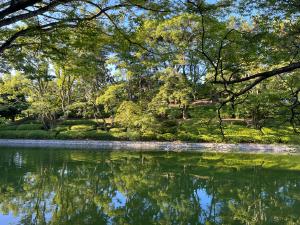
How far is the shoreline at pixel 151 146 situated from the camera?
1898cm

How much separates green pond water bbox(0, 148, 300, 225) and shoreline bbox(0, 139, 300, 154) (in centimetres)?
594

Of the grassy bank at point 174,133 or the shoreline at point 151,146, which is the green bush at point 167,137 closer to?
the grassy bank at point 174,133

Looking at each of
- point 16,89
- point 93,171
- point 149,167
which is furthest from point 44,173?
point 16,89

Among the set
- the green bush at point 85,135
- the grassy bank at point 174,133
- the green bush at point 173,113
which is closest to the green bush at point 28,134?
the grassy bank at point 174,133

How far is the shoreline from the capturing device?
18984 mm

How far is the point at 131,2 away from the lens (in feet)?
15.6

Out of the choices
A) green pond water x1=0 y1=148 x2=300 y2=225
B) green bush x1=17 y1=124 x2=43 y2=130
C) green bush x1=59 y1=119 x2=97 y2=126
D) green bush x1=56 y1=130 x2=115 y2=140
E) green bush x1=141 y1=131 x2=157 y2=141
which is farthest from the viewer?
green bush x1=59 y1=119 x2=97 y2=126

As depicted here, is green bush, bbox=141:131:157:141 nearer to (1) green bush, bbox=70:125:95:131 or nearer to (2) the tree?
(1) green bush, bbox=70:125:95:131

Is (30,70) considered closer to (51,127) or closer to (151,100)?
(151,100)

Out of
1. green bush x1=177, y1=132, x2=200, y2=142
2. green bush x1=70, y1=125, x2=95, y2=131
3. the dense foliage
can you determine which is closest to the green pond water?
the dense foliage

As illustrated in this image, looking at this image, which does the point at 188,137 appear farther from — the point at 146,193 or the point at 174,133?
the point at 146,193

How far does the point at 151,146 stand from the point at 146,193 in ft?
40.1

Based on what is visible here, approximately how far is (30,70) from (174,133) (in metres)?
15.5

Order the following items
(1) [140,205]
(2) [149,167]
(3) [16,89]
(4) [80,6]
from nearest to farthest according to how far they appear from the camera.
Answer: (4) [80,6] < (1) [140,205] < (2) [149,167] < (3) [16,89]
